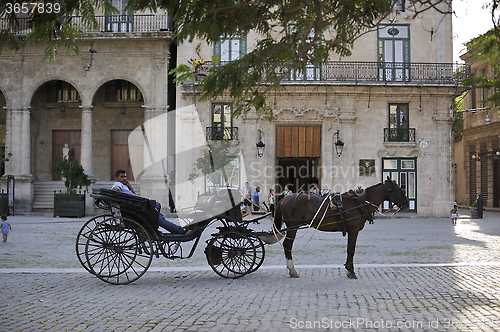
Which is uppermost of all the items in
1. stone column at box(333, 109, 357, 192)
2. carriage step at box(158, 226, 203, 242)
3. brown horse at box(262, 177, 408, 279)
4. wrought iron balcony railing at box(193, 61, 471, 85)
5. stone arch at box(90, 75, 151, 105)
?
wrought iron balcony railing at box(193, 61, 471, 85)

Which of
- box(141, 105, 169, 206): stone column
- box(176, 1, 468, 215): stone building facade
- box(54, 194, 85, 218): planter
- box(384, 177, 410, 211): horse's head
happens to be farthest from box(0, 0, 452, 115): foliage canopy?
box(176, 1, 468, 215): stone building facade

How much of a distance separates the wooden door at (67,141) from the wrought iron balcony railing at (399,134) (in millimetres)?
17442

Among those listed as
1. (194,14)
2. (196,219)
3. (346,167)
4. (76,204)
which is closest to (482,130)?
(346,167)

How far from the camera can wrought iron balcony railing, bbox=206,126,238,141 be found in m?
29.3

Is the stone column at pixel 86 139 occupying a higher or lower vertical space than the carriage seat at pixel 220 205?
higher

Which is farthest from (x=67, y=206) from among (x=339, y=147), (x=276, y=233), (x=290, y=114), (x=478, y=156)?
(x=478, y=156)

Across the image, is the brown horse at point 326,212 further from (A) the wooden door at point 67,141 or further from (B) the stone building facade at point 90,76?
(A) the wooden door at point 67,141

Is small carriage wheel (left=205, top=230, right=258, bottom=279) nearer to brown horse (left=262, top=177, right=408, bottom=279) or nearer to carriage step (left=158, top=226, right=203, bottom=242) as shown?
carriage step (left=158, top=226, right=203, bottom=242)

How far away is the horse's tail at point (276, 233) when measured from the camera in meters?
Result: 9.58

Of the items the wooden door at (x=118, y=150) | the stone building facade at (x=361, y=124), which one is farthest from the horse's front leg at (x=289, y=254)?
the wooden door at (x=118, y=150)

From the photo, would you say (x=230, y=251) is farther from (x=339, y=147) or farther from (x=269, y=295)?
(x=339, y=147)

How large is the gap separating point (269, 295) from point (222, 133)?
21.8 metres

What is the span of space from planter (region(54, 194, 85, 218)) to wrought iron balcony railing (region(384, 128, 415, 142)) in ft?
52.6

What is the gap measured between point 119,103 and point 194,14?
27.1 meters
